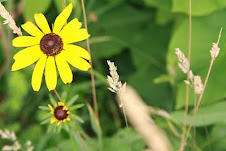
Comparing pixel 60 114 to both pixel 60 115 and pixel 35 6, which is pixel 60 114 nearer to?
pixel 60 115

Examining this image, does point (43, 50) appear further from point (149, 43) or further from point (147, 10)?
point (147, 10)

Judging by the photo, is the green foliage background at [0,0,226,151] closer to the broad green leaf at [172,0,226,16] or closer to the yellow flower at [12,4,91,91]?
the broad green leaf at [172,0,226,16]

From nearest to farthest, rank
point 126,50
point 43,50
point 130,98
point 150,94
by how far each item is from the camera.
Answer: point 130,98
point 43,50
point 150,94
point 126,50

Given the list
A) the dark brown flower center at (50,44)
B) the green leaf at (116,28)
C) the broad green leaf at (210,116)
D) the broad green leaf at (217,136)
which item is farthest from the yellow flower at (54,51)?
the green leaf at (116,28)

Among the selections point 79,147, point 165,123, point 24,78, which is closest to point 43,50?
point 79,147

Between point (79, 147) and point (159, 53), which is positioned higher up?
point (159, 53)

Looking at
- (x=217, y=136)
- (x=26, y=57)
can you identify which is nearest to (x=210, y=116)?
(x=217, y=136)

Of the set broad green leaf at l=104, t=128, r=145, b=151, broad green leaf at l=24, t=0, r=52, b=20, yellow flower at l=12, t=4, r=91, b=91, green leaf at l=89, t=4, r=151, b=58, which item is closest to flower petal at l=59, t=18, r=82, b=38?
yellow flower at l=12, t=4, r=91, b=91
